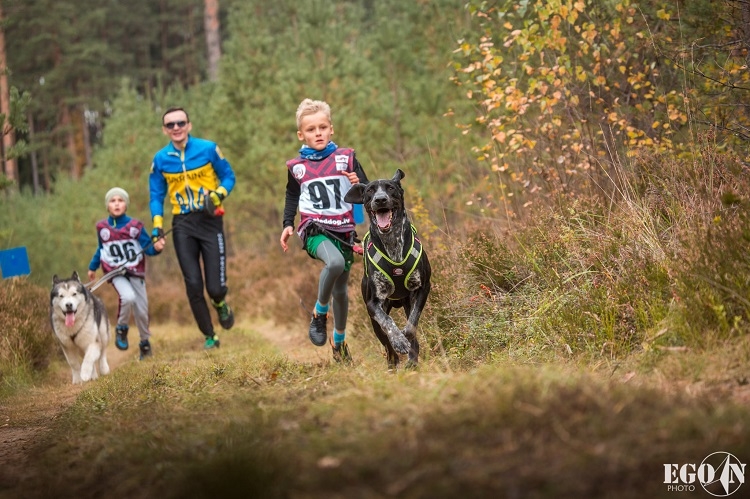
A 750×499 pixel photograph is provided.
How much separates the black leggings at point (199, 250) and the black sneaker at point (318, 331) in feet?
8.94

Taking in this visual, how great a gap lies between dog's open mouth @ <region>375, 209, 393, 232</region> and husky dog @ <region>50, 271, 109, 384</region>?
4463 mm

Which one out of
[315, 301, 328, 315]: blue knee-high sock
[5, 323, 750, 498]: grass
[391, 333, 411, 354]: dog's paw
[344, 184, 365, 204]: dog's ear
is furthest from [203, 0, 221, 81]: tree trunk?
[5, 323, 750, 498]: grass

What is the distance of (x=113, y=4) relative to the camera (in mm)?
49500

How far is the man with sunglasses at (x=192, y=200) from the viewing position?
937 cm

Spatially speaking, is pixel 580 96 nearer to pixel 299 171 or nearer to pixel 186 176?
pixel 299 171

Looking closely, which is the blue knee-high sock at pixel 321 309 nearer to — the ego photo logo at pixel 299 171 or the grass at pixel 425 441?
the ego photo logo at pixel 299 171

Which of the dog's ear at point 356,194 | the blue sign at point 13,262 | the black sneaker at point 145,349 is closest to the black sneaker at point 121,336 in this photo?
the black sneaker at point 145,349

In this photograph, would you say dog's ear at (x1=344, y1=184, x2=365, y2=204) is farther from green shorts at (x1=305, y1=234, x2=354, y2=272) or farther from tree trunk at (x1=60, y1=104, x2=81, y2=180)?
tree trunk at (x1=60, y1=104, x2=81, y2=180)

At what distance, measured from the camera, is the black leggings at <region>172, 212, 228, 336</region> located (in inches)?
369

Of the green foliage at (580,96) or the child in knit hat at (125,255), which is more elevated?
the green foliage at (580,96)

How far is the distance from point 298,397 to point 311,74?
16789mm

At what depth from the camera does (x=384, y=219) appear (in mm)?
5711

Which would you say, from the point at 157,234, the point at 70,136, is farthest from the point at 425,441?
the point at 70,136

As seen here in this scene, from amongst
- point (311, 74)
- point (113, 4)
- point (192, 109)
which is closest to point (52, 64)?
point (113, 4)
